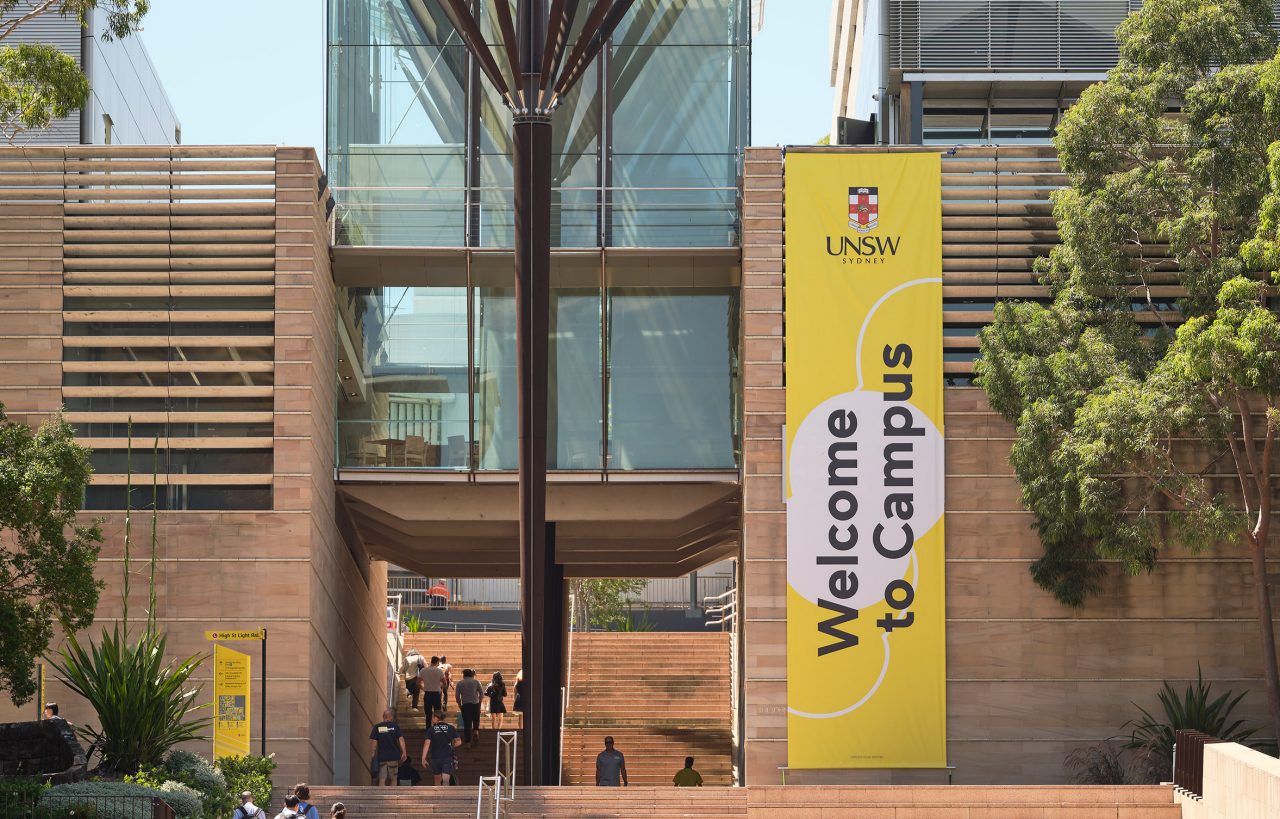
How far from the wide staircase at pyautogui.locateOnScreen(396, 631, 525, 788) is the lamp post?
7730 mm

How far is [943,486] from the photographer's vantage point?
82.8 ft

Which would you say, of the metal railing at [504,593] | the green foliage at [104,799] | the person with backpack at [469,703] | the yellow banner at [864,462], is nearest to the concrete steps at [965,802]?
the yellow banner at [864,462]

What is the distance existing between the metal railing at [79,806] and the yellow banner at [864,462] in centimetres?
986

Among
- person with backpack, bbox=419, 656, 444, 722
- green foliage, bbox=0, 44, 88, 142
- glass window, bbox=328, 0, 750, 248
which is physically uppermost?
glass window, bbox=328, 0, 750, 248

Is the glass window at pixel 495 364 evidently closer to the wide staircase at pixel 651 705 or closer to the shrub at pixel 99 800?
the wide staircase at pixel 651 705

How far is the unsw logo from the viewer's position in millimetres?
25781

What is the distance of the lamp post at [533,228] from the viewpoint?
78.1 ft

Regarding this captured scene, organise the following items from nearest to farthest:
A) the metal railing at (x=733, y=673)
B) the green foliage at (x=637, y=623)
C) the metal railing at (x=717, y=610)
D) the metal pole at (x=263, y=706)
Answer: the metal pole at (x=263, y=706) < the metal railing at (x=733, y=673) < the metal railing at (x=717, y=610) < the green foliage at (x=637, y=623)

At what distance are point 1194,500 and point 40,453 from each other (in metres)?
14.3

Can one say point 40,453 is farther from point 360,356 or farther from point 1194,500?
point 1194,500

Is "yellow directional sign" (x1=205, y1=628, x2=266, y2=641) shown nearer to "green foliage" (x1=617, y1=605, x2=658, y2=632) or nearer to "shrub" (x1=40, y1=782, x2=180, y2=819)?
"shrub" (x1=40, y1=782, x2=180, y2=819)

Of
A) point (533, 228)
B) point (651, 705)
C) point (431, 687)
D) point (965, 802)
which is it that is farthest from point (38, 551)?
point (651, 705)

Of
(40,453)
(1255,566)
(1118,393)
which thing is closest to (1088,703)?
(1255,566)

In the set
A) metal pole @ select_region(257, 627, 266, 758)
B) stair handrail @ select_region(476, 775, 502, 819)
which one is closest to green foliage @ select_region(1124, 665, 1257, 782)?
stair handrail @ select_region(476, 775, 502, 819)
